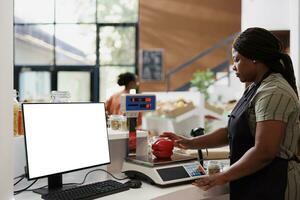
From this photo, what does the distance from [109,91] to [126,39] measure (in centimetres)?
117

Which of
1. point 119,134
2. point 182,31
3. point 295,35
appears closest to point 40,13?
point 182,31

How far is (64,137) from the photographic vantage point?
1.84 meters

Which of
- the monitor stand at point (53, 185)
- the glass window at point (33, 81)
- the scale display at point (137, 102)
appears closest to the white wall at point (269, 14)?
the scale display at point (137, 102)

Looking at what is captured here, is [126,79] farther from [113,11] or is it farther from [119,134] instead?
[113,11]

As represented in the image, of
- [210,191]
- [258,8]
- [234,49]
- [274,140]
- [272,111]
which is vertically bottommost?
[210,191]

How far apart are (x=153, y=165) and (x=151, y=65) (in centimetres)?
691

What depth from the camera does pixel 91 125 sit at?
1985mm

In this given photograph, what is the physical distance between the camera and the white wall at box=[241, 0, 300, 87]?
3.72 m

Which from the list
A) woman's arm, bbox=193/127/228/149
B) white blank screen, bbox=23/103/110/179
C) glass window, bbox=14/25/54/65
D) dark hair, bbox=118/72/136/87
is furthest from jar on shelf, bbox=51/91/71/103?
glass window, bbox=14/25/54/65

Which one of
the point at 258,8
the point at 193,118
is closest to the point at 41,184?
the point at 258,8

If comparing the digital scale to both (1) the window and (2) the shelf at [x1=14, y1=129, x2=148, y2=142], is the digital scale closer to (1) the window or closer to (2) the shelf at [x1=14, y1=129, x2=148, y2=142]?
(2) the shelf at [x1=14, y1=129, x2=148, y2=142]

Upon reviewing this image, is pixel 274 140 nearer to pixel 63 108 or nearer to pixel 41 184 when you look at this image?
pixel 63 108

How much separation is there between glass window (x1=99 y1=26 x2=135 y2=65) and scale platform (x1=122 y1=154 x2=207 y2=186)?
6.68m

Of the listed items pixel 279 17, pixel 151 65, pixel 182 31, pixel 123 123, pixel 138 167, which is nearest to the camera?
pixel 138 167
